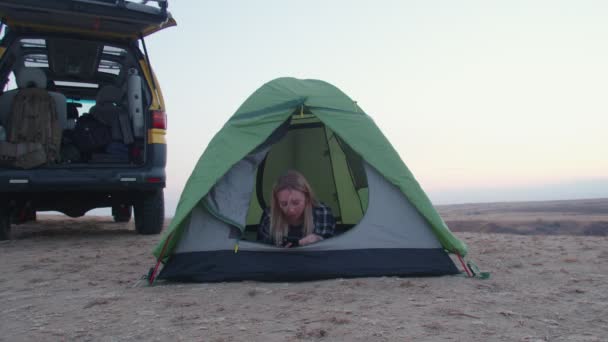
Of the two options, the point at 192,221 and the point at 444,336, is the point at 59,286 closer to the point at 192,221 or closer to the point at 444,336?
the point at 192,221

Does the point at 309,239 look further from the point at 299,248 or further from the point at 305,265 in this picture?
the point at 305,265

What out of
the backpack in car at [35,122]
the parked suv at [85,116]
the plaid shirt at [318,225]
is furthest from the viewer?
the backpack in car at [35,122]

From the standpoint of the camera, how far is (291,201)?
4.11 m

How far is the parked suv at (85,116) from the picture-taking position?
5.35 m

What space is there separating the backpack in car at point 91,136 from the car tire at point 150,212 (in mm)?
843

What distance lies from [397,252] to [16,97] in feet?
15.0

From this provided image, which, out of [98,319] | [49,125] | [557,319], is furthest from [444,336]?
[49,125]

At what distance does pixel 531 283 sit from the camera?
3537 millimetres

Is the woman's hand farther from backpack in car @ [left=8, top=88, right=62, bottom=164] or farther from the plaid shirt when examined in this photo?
backpack in car @ [left=8, top=88, right=62, bottom=164]

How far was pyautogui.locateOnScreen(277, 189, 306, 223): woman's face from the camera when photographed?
410cm

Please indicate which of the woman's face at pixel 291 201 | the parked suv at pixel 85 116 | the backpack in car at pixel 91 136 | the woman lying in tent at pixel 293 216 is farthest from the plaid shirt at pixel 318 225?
the backpack in car at pixel 91 136

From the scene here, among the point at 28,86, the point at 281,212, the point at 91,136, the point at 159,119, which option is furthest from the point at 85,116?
the point at 281,212

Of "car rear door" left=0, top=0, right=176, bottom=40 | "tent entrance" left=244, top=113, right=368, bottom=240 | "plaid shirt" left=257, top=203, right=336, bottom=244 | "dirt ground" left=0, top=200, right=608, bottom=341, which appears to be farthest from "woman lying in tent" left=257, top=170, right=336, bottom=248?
"car rear door" left=0, top=0, right=176, bottom=40

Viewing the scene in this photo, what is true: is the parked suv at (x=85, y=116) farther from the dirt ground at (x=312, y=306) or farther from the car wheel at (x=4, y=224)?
the dirt ground at (x=312, y=306)
